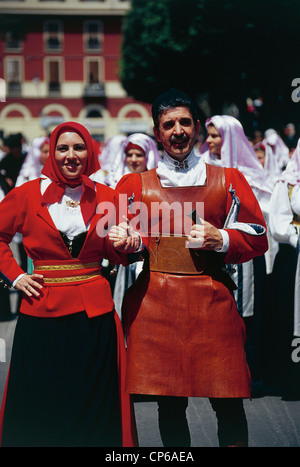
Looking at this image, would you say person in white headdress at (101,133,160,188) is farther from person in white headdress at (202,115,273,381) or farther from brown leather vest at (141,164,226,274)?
brown leather vest at (141,164,226,274)

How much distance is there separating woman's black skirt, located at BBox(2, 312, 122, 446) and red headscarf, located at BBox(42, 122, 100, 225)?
1.80 feet

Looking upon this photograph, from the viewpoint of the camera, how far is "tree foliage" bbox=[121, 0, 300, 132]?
21.2 meters

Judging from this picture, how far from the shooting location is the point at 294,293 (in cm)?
593

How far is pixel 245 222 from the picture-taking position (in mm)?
3621

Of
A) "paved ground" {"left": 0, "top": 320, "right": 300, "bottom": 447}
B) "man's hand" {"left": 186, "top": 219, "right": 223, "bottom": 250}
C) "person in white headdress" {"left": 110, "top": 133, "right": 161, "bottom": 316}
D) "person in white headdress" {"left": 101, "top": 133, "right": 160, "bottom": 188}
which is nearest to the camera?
"man's hand" {"left": 186, "top": 219, "right": 223, "bottom": 250}

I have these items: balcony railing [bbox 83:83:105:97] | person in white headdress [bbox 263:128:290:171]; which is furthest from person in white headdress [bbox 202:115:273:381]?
balcony railing [bbox 83:83:105:97]

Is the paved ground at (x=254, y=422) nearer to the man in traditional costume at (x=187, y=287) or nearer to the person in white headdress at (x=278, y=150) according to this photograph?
the man in traditional costume at (x=187, y=287)

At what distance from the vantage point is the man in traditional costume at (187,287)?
352 cm

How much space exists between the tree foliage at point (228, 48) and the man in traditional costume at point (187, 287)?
1771 cm

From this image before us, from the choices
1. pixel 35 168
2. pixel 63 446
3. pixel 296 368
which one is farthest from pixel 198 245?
pixel 35 168

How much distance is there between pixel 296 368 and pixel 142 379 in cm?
257

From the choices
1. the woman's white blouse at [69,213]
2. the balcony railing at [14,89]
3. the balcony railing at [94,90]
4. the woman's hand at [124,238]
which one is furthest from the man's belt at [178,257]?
the balcony railing at [14,89]

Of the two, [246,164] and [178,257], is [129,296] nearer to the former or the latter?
[178,257]

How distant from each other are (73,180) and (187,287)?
0.80 meters
